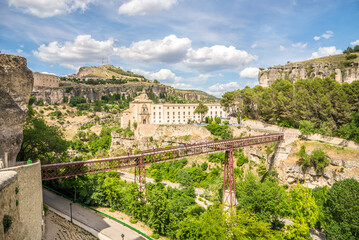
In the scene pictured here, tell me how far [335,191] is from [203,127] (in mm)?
27972

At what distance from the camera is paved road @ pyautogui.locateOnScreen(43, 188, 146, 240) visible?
18.2m

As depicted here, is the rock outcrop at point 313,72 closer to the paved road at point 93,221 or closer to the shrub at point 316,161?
the shrub at point 316,161

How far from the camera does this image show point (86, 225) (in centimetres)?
1894

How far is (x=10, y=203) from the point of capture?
29.3 ft

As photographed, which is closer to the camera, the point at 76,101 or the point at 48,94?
the point at 48,94

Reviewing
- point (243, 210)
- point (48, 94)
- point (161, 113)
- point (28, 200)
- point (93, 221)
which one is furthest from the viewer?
point (48, 94)

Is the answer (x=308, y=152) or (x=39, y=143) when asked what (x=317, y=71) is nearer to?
(x=308, y=152)

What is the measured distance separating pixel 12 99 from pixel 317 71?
57341 millimetres

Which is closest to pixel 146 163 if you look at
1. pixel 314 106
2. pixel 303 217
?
pixel 303 217

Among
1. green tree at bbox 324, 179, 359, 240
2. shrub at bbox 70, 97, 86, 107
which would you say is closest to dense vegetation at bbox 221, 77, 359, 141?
green tree at bbox 324, 179, 359, 240

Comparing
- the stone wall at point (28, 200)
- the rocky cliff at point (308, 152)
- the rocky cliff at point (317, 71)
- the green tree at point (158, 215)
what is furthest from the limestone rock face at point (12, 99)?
the rocky cliff at point (317, 71)

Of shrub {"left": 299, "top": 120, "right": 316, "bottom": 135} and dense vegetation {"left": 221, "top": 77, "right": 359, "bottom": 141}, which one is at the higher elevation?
dense vegetation {"left": 221, "top": 77, "right": 359, "bottom": 141}

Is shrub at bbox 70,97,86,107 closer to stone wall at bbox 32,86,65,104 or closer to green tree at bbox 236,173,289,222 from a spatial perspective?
stone wall at bbox 32,86,65,104

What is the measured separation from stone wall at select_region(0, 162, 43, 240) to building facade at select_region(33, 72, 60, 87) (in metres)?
93.3
